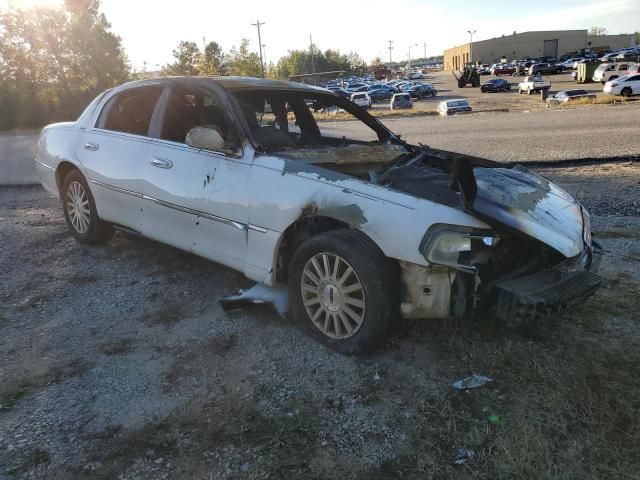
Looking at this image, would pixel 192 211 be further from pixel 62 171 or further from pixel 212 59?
pixel 212 59

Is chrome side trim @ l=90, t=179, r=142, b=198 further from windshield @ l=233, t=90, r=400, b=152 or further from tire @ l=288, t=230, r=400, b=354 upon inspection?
tire @ l=288, t=230, r=400, b=354

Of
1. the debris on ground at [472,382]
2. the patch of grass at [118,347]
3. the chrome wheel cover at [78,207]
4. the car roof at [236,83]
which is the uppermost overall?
the car roof at [236,83]

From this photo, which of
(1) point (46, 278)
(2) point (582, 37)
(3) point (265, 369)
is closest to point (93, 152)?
(1) point (46, 278)

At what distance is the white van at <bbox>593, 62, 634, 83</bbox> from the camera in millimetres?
44719

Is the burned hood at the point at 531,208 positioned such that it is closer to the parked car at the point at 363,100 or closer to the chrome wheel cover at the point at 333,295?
the chrome wheel cover at the point at 333,295

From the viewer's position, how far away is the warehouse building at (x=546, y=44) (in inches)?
4232

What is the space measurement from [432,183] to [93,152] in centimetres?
325

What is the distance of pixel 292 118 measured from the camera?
203 inches

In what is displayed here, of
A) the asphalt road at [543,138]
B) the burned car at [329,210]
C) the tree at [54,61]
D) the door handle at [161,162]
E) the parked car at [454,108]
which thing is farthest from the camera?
the tree at [54,61]

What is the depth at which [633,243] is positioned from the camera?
5.20m

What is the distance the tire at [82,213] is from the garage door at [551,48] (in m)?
121

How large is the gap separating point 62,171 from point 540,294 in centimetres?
479

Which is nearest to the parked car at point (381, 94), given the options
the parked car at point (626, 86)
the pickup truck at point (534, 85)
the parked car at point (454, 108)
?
the pickup truck at point (534, 85)

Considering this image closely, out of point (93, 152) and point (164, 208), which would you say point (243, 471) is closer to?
point (164, 208)
